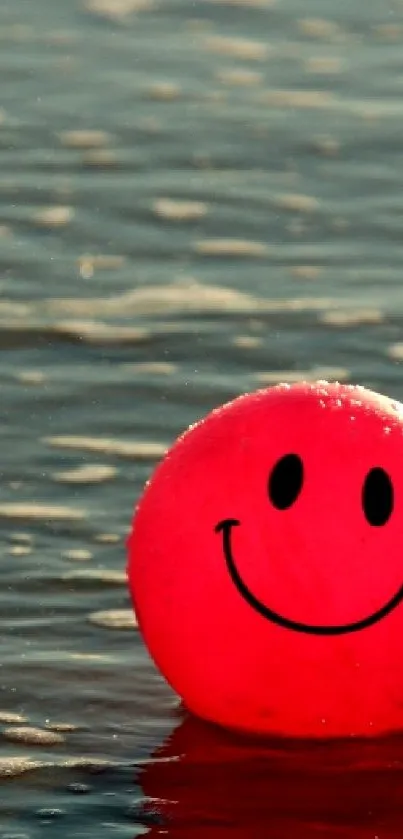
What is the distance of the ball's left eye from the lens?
21.5ft

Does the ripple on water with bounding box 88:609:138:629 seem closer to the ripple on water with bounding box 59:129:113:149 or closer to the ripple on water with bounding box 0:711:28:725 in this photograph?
the ripple on water with bounding box 0:711:28:725

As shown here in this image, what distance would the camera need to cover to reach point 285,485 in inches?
258

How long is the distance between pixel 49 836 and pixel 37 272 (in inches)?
174

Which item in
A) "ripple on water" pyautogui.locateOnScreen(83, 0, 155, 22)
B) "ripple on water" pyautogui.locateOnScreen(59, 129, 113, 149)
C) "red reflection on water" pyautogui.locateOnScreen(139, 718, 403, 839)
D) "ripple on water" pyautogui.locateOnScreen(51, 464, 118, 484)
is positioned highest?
"ripple on water" pyautogui.locateOnScreen(83, 0, 155, 22)

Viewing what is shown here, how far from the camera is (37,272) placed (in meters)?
10.5

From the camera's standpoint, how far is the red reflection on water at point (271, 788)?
645cm

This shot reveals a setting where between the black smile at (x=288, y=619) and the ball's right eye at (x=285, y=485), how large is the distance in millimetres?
118

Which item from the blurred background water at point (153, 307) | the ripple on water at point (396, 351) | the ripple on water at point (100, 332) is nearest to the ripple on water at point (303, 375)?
the blurred background water at point (153, 307)

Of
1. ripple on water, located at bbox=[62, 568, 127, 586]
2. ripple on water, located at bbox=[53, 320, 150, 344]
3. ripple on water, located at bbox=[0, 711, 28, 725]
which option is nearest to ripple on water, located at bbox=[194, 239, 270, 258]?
ripple on water, located at bbox=[53, 320, 150, 344]

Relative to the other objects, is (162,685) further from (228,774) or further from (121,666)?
→ (228,774)

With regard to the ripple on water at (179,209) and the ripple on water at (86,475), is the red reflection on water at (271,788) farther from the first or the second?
the ripple on water at (179,209)

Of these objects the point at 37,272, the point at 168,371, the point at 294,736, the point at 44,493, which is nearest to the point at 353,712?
the point at 294,736

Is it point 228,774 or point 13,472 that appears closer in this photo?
point 228,774

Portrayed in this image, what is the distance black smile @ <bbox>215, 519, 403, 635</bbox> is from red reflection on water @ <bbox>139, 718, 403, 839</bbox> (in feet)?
1.45
